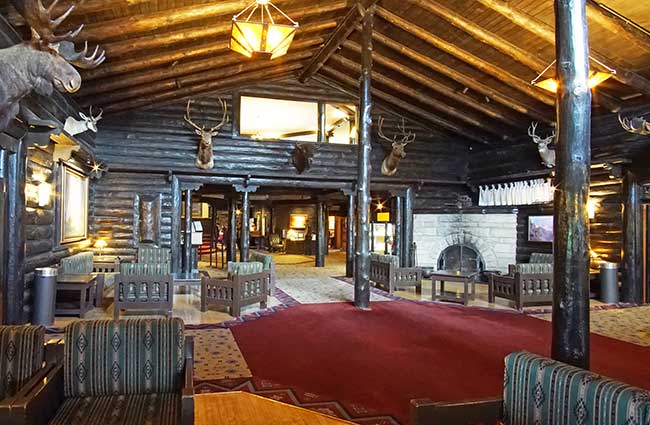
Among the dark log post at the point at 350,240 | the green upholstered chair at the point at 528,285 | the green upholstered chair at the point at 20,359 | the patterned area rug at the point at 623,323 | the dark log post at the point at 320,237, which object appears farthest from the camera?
the dark log post at the point at 320,237

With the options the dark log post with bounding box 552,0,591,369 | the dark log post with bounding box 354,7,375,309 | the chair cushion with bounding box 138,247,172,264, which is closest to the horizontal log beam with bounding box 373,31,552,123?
the dark log post with bounding box 354,7,375,309

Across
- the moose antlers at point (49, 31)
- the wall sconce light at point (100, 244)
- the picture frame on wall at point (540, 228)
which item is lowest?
the wall sconce light at point (100, 244)

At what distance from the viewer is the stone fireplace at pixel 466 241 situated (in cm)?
1147

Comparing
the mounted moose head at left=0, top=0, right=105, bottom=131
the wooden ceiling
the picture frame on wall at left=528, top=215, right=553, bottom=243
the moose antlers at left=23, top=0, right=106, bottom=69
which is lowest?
the picture frame on wall at left=528, top=215, right=553, bottom=243

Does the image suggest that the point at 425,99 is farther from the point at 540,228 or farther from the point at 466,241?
the point at 540,228

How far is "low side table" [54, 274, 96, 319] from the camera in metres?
6.62

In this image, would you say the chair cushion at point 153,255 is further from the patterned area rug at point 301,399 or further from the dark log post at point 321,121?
the patterned area rug at point 301,399

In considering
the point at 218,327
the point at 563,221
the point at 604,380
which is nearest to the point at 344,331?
the point at 218,327

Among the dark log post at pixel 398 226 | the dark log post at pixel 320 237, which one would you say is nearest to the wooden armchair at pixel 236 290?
the dark log post at pixel 398 226

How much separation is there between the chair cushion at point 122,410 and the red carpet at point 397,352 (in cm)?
164

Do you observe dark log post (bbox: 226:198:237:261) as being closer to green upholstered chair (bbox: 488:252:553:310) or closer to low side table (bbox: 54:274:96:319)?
low side table (bbox: 54:274:96:319)

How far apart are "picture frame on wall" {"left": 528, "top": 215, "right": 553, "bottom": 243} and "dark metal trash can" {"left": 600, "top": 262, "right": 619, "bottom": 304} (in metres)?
1.76

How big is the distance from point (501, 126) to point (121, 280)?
9408 millimetres

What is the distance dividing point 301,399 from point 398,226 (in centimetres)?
950
